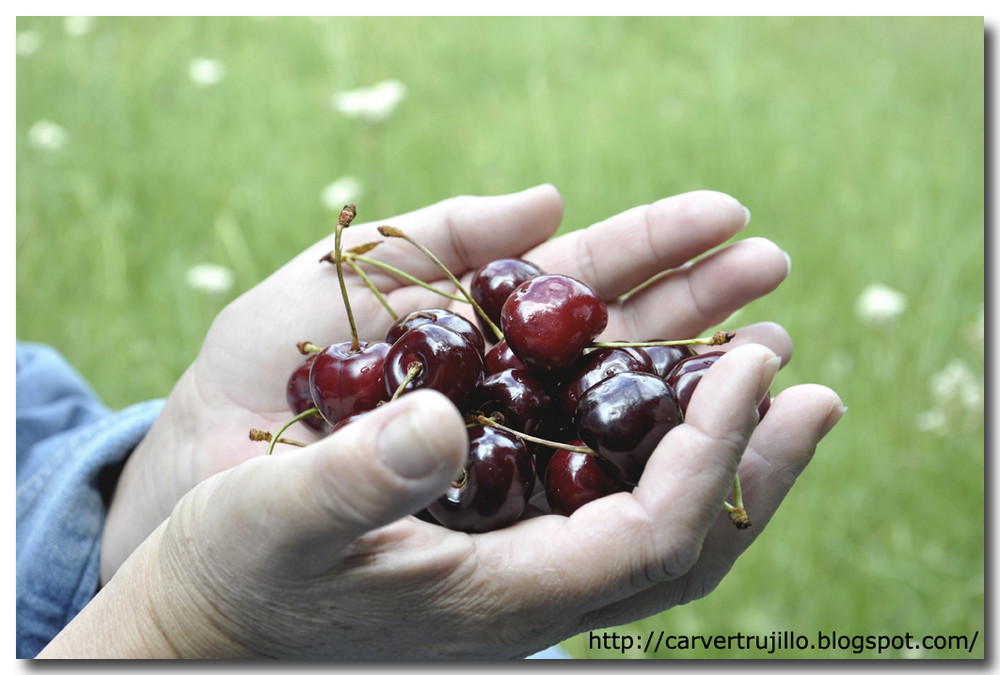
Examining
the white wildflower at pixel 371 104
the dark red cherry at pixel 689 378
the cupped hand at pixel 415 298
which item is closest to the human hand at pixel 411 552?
the dark red cherry at pixel 689 378

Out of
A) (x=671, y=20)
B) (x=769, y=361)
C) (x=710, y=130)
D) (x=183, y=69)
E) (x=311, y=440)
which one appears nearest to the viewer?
(x=769, y=361)

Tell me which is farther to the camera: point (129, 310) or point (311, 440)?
point (129, 310)

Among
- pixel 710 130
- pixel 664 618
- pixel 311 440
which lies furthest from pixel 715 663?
pixel 710 130

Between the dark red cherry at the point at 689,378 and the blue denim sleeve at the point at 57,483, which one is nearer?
the dark red cherry at the point at 689,378

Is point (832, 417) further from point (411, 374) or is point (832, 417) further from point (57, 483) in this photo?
point (57, 483)

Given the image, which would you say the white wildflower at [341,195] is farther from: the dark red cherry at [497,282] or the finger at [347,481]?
the finger at [347,481]

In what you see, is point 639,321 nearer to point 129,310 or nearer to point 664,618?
point 664,618

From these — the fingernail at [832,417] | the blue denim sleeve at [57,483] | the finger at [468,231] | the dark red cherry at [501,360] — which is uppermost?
the finger at [468,231]
